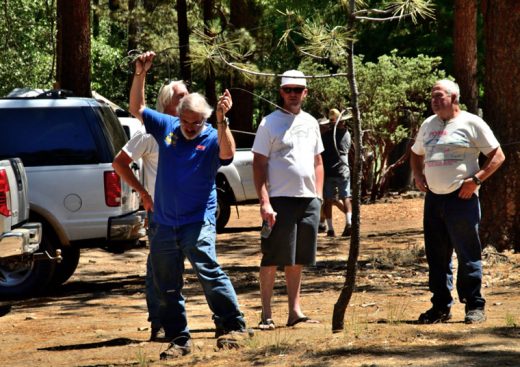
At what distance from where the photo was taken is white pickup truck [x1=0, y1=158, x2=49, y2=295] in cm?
973

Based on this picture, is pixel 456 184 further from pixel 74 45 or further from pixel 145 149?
pixel 74 45

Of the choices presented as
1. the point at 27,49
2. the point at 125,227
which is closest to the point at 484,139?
the point at 125,227

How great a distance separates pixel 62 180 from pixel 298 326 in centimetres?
392

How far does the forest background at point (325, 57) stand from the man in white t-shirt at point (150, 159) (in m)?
0.27

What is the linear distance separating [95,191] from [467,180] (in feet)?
15.4

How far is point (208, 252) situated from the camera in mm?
7438

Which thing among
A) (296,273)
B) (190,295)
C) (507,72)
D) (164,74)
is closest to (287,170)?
(296,273)

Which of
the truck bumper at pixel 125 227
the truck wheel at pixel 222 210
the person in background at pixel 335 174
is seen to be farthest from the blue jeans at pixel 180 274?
the truck wheel at pixel 222 210

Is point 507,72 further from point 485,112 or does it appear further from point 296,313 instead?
point 296,313

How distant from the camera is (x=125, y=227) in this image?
1163cm

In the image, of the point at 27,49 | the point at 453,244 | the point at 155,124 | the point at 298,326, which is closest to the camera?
the point at 155,124

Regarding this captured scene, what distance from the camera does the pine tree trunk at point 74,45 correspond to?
667 inches

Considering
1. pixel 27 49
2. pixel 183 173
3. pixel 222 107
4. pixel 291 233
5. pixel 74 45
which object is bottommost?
pixel 291 233

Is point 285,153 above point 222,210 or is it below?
above
